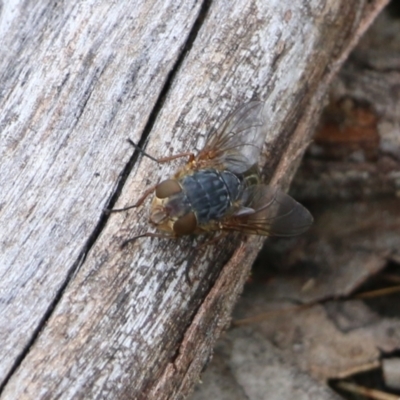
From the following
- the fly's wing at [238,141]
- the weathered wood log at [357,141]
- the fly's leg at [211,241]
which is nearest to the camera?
the fly's leg at [211,241]

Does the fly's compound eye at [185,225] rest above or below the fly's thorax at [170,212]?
below

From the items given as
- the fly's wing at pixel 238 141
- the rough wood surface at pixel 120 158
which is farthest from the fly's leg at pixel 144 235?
the fly's wing at pixel 238 141

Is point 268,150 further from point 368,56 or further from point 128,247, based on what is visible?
point 368,56

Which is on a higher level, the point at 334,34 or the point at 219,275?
the point at 334,34

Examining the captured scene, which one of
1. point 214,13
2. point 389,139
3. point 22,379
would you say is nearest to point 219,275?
point 22,379

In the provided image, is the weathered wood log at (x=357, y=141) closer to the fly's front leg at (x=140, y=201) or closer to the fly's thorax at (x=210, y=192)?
the fly's thorax at (x=210, y=192)

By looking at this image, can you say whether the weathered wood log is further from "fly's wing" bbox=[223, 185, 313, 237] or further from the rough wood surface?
"fly's wing" bbox=[223, 185, 313, 237]
